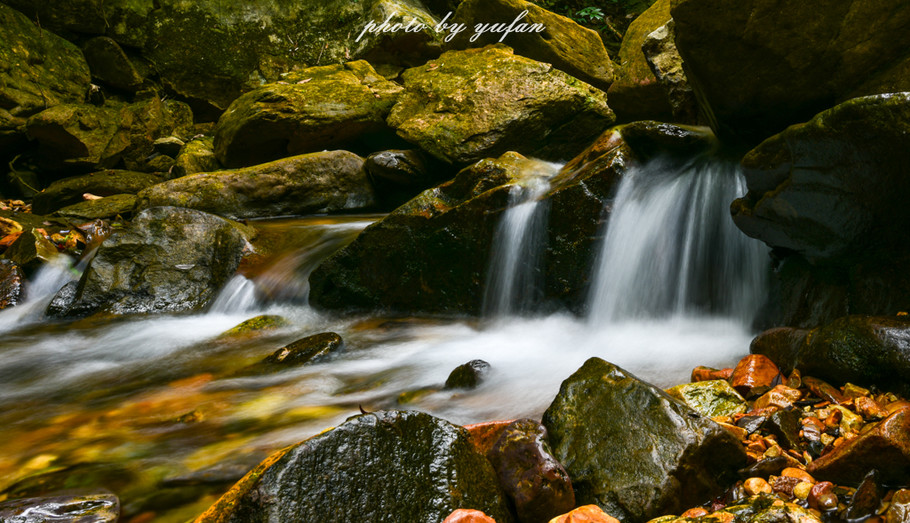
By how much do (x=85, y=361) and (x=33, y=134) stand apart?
8673mm

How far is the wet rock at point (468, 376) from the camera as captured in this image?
3.36 meters

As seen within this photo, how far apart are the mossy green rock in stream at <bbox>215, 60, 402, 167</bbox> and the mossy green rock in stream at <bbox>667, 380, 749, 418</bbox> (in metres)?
8.01

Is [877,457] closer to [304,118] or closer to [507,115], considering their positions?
[507,115]

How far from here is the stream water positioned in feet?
8.99

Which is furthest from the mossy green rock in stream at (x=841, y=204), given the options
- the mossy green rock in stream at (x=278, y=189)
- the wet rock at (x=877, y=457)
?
the mossy green rock in stream at (x=278, y=189)

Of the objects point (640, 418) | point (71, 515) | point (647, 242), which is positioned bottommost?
point (71, 515)

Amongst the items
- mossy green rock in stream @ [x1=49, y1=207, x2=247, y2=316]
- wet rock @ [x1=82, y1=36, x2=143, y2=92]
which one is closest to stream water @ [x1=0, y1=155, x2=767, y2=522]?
mossy green rock in stream @ [x1=49, y1=207, x2=247, y2=316]

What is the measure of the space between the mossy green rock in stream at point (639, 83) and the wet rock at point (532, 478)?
226 inches

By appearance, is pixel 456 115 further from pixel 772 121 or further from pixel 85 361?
pixel 85 361

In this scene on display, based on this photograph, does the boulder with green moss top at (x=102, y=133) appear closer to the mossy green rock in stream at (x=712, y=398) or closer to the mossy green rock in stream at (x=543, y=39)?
the mossy green rock in stream at (x=543, y=39)

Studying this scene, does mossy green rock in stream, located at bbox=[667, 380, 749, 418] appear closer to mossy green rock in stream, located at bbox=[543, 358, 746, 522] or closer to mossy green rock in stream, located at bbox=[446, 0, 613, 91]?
mossy green rock in stream, located at bbox=[543, 358, 746, 522]

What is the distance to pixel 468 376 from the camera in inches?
133

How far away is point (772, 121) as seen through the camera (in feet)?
12.4

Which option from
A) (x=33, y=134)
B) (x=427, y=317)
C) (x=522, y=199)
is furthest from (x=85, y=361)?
(x=33, y=134)
